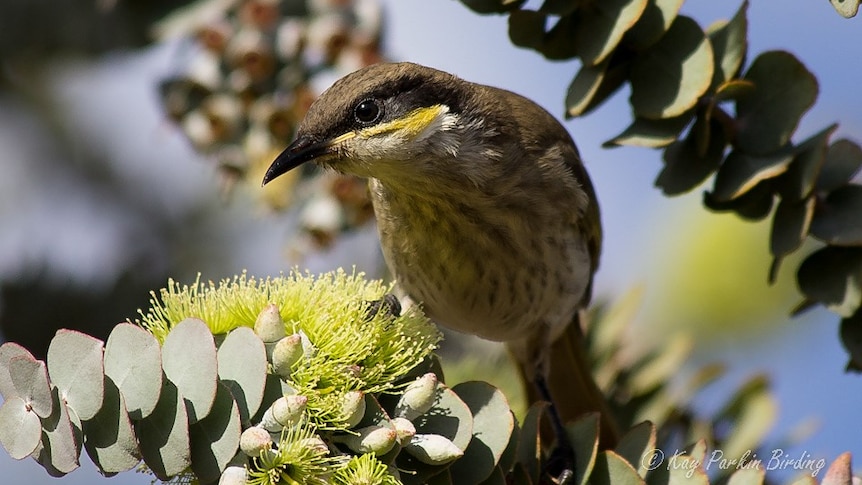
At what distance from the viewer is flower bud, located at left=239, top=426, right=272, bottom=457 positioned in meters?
1.58

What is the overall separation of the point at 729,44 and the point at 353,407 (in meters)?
1.22

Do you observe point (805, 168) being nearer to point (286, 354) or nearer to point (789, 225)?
point (789, 225)

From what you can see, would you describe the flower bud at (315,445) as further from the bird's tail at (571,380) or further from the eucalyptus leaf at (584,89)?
the bird's tail at (571,380)

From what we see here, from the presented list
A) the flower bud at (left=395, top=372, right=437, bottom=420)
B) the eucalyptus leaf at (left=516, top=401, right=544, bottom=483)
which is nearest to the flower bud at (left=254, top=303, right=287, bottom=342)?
the flower bud at (left=395, top=372, right=437, bottom=420)

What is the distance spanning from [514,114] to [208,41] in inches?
38.1

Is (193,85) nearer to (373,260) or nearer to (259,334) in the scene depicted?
(373,260)

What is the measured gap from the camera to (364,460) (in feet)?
5.40

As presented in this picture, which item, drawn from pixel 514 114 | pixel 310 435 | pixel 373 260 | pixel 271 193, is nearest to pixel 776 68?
pixel 514 114

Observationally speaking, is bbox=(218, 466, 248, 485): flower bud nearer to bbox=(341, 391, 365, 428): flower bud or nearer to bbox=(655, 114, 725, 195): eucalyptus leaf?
bbox=(341, 391, 365, 428): flower bud

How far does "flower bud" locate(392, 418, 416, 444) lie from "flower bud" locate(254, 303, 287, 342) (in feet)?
0.81

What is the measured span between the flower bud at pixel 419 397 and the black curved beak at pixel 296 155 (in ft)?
3.40

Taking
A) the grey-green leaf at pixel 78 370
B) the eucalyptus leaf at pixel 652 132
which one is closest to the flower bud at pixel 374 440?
the grey-green leaf at pixel 78 370

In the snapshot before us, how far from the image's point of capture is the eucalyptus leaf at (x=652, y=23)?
7.29 feet

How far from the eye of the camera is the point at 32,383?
154 centimetres
